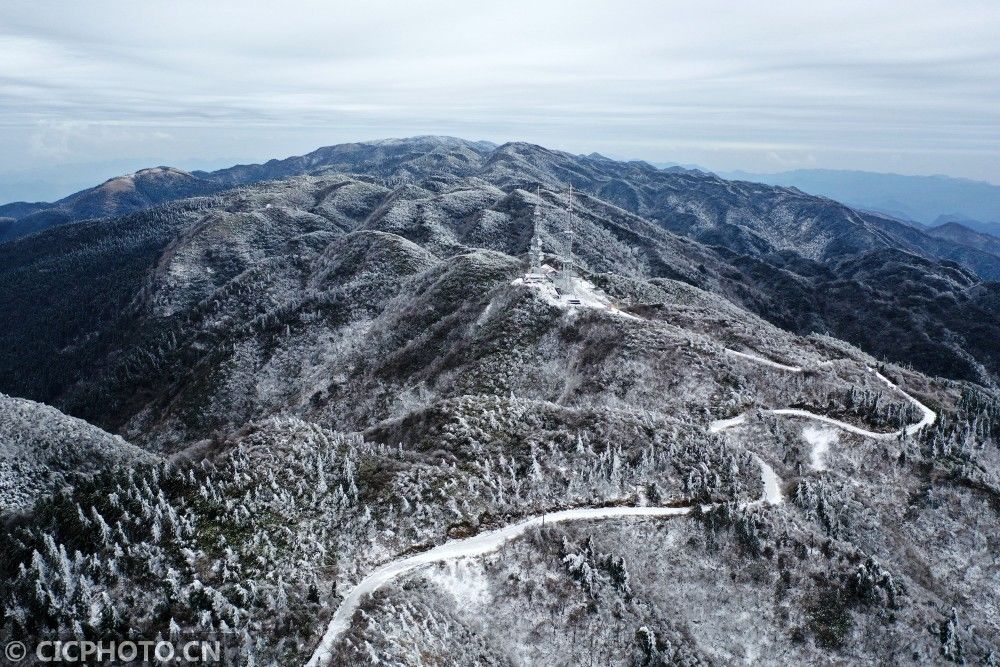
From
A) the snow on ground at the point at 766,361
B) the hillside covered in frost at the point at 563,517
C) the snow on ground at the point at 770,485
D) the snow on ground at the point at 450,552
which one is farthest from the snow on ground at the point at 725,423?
the snow on ground at the point at 450,552

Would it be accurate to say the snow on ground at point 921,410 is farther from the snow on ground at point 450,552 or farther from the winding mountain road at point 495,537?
the snow on ground at point 450,552

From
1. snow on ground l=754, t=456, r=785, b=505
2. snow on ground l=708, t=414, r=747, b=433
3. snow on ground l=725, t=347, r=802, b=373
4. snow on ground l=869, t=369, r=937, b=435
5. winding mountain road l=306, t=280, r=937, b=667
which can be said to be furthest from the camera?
snow on ground l=725, t=347, r=802, b=373

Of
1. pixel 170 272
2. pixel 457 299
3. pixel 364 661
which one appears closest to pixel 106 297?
pixel 170 272

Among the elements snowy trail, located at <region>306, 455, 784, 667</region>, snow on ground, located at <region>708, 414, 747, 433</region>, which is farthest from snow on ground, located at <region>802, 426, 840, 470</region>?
snowy trail, located at <region>306, 455, 784, 667</region>

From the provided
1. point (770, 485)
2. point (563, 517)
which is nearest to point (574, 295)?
point (770, 485)

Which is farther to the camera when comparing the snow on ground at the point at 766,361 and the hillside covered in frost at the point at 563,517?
the snow on ground at the point at 766,361

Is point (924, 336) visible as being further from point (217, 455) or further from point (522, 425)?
point (217, 455)

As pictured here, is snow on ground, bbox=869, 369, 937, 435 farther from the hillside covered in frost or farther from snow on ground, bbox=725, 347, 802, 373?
snow on ground, bbox=725, 347, 802, 373
